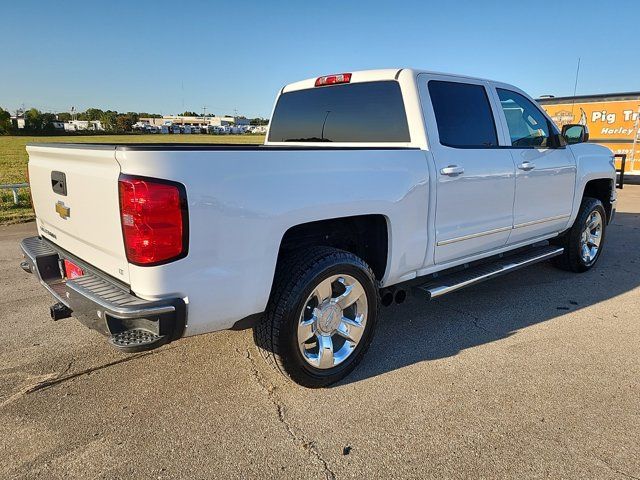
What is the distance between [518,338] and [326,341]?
5.57 ft

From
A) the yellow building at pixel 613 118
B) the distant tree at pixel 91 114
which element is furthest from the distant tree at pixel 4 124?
the yellow building at pixel 613 118

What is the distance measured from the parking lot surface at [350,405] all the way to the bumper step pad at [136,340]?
560 millimetres

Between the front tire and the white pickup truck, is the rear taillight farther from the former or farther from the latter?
the front tire

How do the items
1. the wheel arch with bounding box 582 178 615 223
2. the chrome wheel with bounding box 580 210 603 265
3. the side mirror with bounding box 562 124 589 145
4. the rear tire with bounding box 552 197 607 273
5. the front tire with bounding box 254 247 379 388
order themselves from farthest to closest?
the wheel arch with bounding box 582 178 615 223
the chrome wheel with bounding box 580 210 603 265
the rear tire with bounding box 552 197 607 273
the side mirror with bounding box 562 124 589 145
the front tire with bounding box 254 247 379 388

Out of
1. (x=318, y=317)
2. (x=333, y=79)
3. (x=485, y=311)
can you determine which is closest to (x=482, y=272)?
(x=485, y=311)

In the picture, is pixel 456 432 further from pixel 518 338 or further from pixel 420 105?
pixel 420 105

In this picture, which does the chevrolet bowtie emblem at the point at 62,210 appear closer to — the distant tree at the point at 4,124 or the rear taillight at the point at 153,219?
the rear taillight at the point at 153,219

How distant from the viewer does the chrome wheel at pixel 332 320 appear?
2.87 m

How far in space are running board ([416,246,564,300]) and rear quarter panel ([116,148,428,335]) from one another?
0.88 m

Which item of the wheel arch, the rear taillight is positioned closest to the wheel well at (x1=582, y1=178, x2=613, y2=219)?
the wheel arch

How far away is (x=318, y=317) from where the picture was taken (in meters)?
2.90

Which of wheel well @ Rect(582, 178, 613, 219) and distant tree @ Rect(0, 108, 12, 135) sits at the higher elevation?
distant tree @ Rect(0, 108, 12, 135)

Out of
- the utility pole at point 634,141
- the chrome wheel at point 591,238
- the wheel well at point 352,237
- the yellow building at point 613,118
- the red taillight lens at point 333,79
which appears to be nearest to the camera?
the wheel well at point 352,237

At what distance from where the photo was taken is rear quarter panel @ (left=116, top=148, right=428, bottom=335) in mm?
2186
